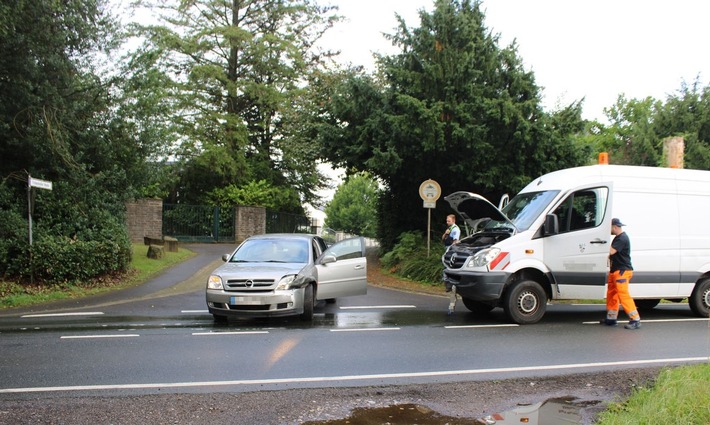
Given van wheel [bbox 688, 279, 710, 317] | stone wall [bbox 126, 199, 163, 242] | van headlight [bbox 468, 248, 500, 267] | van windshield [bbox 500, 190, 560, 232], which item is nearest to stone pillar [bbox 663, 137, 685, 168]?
van wheel [bbox 688, 279, 710, 317]

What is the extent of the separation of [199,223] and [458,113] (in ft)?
54.9

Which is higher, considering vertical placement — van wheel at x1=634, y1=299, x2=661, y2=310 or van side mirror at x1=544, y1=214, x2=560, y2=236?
van side mirror at x1=544, y1=214, x2=560, y2=236

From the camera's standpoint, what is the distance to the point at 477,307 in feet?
36.4

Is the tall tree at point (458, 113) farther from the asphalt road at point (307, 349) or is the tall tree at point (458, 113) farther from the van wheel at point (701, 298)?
the van wheel at point (701, 298)

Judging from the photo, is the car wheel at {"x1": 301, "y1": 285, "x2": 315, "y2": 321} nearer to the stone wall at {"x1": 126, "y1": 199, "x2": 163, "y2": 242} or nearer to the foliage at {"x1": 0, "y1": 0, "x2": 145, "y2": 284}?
the foliage at {"x1": 0, "y1": 0, "x2": 145, "y2": 284}

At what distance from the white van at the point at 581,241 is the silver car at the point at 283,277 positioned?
2.02 meters

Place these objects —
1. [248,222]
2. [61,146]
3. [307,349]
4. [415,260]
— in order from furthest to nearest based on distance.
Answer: [248,222]
[415,260]
[61,146]
[307,349]

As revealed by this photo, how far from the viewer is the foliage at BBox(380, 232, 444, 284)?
17180 mm

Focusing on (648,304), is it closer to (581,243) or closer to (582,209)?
(581,243)

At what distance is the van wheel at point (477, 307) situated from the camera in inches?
432

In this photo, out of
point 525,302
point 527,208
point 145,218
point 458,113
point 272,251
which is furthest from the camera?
point 145,218

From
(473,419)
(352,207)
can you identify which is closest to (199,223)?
(473,419)

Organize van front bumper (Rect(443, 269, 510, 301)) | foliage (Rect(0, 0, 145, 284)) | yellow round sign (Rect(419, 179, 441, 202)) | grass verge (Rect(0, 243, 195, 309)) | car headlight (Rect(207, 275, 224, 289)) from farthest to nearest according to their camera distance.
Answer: yellow round sign (Rect(419, 179, 441, 202)) < foliage (Rect(0, 0, 145, 284)) < grass verge (Rect(0, 243, 195, 309)) < car headlight (Rect(207, 275, 224, 289)) < van front bumper (Rect(443, 269, 510, 301))

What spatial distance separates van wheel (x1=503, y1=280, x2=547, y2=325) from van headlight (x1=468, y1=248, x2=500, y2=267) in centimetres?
69
